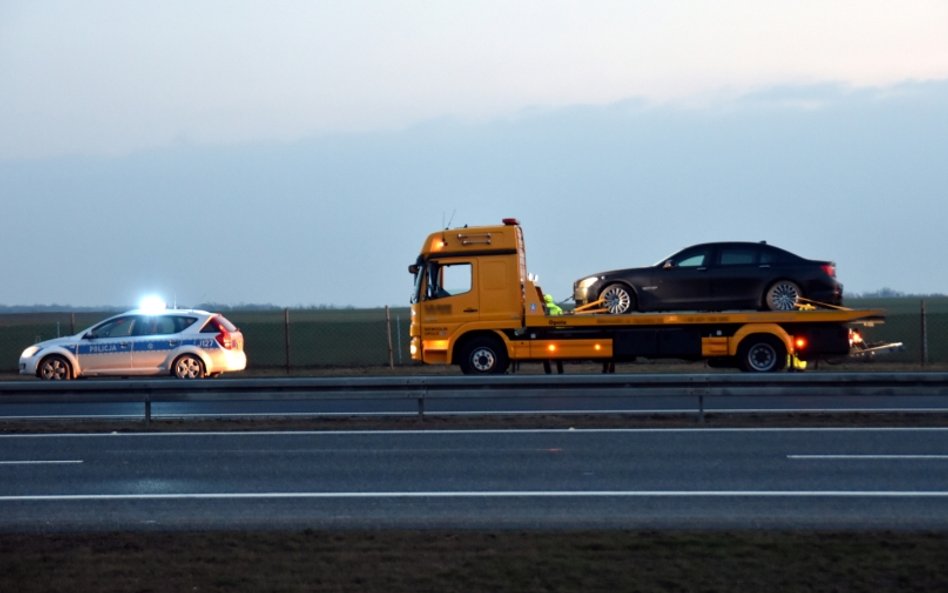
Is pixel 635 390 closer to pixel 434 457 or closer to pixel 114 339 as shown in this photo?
pixel 434 457

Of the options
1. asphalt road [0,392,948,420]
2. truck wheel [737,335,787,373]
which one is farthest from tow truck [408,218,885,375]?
asphalt road [0,392,948,420]

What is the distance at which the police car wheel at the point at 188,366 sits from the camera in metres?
23.5

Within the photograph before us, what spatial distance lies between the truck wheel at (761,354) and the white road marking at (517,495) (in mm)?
12154

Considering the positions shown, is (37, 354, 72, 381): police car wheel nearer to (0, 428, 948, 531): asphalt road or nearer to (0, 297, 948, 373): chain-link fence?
(0, 297, 948, 373): chain-link fence

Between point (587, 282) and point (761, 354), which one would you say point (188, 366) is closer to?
point (587, 282)

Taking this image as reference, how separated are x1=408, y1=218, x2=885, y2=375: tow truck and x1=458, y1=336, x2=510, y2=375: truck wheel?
0.06 ft

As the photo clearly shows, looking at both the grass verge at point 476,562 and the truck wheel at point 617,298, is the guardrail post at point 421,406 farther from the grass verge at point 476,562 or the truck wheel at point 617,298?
the grass verge at point 476,562

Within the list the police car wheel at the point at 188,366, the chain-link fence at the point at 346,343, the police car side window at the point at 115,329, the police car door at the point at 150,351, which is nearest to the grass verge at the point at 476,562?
the police car wheel at the point at 188,366

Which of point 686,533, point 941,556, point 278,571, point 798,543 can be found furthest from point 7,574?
point 941,556

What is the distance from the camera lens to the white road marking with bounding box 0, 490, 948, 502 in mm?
9766

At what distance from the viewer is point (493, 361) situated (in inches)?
872

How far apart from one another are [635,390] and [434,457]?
4.53 meters

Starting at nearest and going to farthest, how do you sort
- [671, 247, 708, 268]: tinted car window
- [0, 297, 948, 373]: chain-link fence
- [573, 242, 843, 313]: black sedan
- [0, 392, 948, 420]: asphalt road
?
[0, 392, 948, 420]: asphalt road
[573, 242, 843, 313]: black sedan
[671, 247, 708, 268]: tinted car window
[0, 297, 948, 373]: chain-link fence

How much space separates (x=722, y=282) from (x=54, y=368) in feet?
44.1
